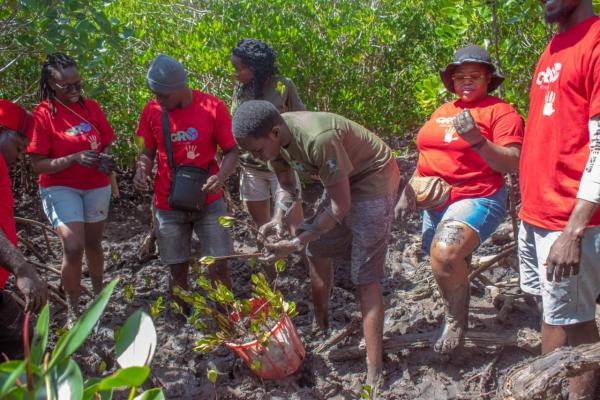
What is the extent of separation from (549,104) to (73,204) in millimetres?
2938

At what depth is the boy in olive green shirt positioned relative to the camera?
3.30 m

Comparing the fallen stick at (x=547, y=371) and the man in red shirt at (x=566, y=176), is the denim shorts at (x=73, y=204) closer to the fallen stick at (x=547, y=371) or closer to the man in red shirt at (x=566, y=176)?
the man in red shirt at (x=566, y=176)

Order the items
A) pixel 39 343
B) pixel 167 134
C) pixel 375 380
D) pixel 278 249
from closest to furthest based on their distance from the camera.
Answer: pixel 39 343 < pixel 278 249 < pixel 375 380 < pixel 167 134

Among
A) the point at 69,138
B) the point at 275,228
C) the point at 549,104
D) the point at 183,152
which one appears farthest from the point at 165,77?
the point at 549,104

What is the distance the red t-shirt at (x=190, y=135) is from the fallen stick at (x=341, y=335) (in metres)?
1.15

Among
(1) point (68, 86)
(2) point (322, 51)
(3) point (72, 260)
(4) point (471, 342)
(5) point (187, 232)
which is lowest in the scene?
(4) point (471, 342)

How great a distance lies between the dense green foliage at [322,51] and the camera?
5121 millimetres

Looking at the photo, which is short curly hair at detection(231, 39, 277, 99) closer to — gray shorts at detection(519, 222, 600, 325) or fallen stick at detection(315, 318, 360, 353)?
fallen stick at detection(315, 318, 360, 353)

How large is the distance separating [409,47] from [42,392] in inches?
241

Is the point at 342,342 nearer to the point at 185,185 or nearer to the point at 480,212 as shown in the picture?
the point at 480,212

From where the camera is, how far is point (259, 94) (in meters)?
4.96

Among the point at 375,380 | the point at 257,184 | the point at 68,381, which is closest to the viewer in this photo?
the point at 68,381

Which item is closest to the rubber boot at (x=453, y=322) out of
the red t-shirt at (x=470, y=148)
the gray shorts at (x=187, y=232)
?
the red t-shirt at (x=470, y=148)

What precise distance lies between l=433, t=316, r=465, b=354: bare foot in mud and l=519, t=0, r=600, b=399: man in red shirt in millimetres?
736
